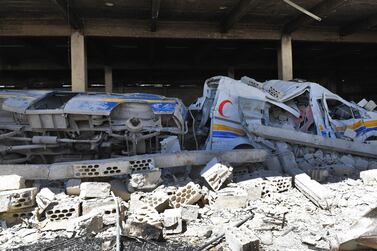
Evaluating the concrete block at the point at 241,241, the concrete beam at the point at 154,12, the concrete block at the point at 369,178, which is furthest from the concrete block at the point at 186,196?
the concrete beam at the point at 154,12

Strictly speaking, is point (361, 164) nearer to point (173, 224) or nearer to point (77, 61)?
point (173, 224)

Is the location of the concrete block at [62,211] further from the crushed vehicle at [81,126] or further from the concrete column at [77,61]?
the concrete column at [77,61]

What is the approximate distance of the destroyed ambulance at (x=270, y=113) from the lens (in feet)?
22.9

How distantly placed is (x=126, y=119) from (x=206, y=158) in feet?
5.86

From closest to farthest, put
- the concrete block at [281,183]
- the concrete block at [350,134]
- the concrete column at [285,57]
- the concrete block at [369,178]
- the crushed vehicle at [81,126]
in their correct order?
the concrete block at [281,183], the crushed vehicle at [81,126], the concrete block at [369,178], the concrete block at [350,134], the concrete column at [285,57]

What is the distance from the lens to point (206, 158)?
19.6 ft

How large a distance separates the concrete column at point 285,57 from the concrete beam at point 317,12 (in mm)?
309

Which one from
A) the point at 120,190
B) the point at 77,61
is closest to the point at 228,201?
the point at 120,190

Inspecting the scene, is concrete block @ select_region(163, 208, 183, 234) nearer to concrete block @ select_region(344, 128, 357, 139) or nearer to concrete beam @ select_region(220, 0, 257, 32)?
concrete block @ select_region(344, 128, 357, 139)

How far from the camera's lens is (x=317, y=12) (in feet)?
28.6

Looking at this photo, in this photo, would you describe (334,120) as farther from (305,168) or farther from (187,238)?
(187,238)

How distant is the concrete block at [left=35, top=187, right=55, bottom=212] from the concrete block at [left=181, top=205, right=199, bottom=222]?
6.42ft

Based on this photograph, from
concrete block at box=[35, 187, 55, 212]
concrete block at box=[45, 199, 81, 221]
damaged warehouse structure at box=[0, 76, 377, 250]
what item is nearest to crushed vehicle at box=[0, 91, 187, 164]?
damaged warehouse structure at box=[0, 76, 377, 250]

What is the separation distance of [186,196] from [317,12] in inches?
265
